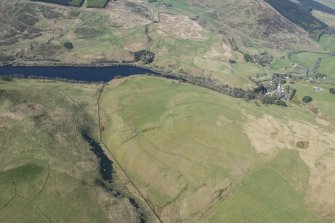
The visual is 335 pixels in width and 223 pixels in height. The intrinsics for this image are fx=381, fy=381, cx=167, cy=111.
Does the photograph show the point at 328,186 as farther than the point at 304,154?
No

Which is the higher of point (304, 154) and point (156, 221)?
point (304, 154)

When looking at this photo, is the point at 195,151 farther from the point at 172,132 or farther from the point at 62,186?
the point at 62,186

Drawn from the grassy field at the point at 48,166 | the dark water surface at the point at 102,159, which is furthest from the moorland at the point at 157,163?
the dark water surface at the point at 102,159

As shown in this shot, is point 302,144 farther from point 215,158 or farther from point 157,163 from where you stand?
point 157,163

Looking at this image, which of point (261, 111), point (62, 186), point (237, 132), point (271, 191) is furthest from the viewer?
point (261, 111)

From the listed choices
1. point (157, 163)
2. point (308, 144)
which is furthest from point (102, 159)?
point (308, 144)

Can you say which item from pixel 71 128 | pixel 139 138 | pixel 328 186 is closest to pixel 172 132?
pixel 139 138
